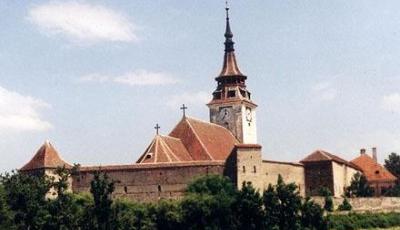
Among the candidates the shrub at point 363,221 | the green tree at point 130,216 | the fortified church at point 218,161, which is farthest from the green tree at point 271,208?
the green tree at point 130,216

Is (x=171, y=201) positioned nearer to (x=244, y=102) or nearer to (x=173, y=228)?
(x=173, y=228)

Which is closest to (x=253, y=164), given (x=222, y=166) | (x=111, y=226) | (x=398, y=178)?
(x=222, y=166)

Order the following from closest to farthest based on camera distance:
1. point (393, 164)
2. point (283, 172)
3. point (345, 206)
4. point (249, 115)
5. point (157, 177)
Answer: point (157, 177) → point (345, 206) → point (283, 172) → point (249, 115) → point (393, 164)

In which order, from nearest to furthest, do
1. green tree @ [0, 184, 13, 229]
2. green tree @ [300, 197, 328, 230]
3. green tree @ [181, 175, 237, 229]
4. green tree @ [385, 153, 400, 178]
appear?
green tree @ [0, 184, 13, 229] < green tree @ [300, 197, 328, 230] < green tree @ [181, 175, 237, 229] < green tree @ [385, 153, 400, 178]

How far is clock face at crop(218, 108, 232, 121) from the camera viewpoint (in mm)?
87688

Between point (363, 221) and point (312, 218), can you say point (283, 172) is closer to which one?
point (363, 221)

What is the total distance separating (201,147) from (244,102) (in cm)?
1593

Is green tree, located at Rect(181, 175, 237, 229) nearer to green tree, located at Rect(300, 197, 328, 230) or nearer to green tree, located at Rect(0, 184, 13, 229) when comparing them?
green tree, located at Rect(300, 197, 328, 230)

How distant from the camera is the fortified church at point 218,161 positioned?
6819cm

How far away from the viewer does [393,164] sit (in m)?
102

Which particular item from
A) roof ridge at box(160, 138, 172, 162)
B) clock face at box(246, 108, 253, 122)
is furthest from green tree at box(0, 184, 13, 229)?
clock face at box(246, 108, 253, 122)

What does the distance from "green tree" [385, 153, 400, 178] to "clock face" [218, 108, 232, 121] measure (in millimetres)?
26822

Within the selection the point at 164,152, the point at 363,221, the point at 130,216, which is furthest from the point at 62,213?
the point at 363,221

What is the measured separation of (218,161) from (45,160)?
51.0 ft
